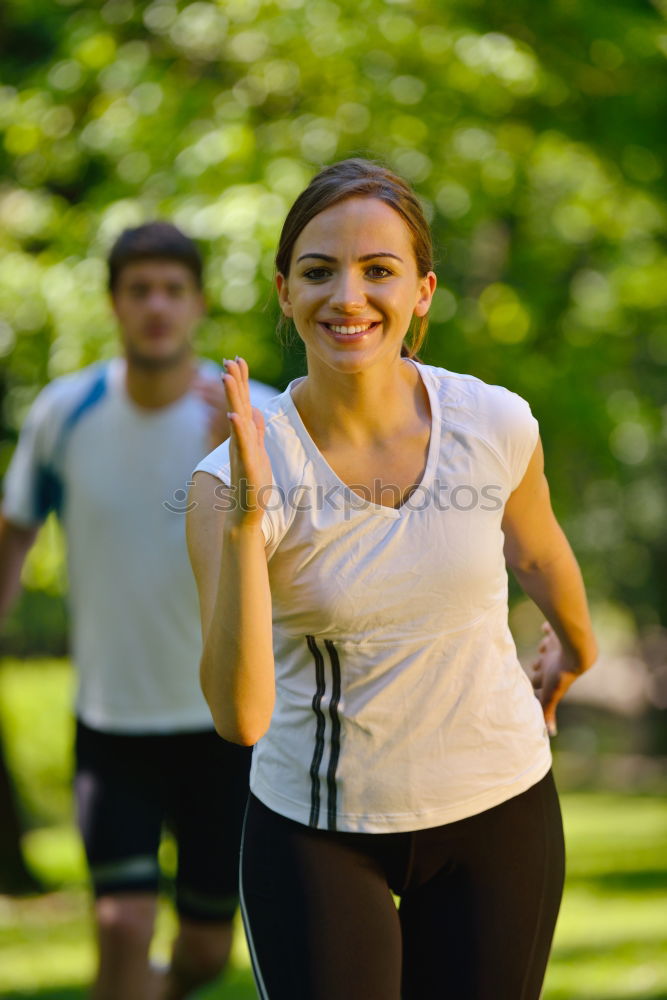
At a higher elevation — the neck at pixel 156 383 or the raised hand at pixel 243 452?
the neck at pixel 156 383

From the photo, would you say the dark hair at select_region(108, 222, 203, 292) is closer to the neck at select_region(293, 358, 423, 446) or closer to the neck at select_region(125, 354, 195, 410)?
Answer: the neck at select_region(125, 354, 195, 410)

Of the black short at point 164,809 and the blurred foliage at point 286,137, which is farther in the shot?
the blurred foliage at point 286,137

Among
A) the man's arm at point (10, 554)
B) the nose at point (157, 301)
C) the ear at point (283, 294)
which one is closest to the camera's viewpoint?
the ear at point (283, 294)

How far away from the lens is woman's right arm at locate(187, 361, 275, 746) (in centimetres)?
238

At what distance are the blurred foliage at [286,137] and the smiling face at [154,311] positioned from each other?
2.11 m

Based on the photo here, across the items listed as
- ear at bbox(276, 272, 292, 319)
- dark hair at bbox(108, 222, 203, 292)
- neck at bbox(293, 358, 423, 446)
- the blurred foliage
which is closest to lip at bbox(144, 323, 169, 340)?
dark hair at bbox(108, 222, 203, 292)

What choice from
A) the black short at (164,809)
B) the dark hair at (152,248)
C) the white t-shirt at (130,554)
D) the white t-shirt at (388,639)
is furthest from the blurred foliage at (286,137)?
the white t-shirt at (388,639)

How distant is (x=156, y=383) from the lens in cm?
444

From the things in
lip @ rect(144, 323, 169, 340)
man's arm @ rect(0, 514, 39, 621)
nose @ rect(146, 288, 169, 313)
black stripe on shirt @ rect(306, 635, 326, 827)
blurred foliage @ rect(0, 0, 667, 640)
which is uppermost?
blurred foliage @ rect(0, 0, 667, 640)

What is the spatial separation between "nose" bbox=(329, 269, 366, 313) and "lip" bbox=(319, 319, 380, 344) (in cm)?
2

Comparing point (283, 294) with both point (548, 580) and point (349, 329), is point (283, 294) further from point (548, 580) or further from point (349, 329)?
point (548, 580)

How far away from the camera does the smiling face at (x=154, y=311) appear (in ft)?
14.5

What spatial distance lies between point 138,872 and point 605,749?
119ft

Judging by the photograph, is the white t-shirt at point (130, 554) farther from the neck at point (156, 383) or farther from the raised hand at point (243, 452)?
the raised hand at point (243, 452)
